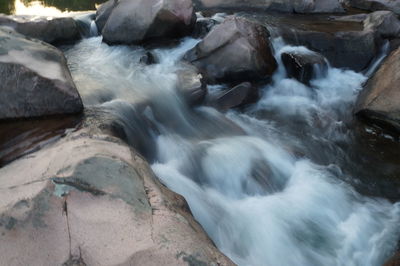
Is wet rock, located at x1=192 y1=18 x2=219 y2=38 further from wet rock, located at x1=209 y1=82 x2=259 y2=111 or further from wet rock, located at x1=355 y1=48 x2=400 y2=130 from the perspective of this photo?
wet rock, located at x1=355 y1=48 x2=400 y2=130

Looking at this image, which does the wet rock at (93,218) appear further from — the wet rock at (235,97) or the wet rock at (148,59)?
the wet rock at (148,59)

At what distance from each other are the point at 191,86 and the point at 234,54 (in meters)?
1.13

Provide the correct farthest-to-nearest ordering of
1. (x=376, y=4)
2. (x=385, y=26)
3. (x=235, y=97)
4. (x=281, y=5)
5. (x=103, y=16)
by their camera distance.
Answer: (x=376, y=4) → (x=281, y=5) → (x=103, y=16) → (x=385, y=26) → (x=235, y=97)

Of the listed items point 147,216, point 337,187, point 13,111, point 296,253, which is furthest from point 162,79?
point 147,216

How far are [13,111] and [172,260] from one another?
3157 millimetres

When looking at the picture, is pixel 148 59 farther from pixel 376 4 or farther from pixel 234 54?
pixel 376 4

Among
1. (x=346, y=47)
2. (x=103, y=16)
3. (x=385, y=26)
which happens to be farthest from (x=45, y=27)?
(x=385, y=26)

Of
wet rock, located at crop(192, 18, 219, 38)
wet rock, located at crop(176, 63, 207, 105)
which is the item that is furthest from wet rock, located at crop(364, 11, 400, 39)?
wet rock, located at crop(176, 63, 207, 105)

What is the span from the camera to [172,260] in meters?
2.28

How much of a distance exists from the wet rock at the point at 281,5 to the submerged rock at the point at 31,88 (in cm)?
834

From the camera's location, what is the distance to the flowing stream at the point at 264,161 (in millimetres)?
3990

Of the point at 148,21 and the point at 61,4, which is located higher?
the point at 148,21

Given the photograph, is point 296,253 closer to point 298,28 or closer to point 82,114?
point 82,114

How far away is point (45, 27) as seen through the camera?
887 cm
